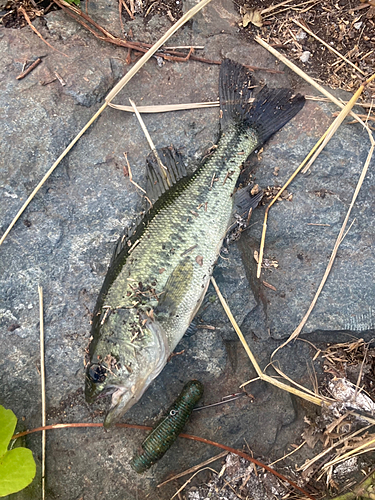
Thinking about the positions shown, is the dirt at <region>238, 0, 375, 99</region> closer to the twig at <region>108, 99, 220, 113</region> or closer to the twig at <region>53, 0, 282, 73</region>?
the twig at <region>53, 0, 282, 73</region>

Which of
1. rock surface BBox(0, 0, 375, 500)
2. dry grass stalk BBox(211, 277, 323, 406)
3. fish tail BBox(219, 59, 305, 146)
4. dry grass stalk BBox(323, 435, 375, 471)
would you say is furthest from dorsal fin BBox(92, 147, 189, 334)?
dry grass stalk BBox(323, 435, 375, 471)

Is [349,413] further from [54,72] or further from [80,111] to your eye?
[54,72]

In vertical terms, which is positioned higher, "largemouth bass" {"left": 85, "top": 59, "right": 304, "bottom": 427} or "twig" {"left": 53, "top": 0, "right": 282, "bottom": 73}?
"twig" {"left": 53, "top": 0, "right": 282, "bottom": 73}

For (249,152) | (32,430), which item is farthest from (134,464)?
(249,152)

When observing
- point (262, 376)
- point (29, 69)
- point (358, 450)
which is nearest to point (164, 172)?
point (29, 69)

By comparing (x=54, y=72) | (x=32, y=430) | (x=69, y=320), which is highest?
(x=54, y=72)

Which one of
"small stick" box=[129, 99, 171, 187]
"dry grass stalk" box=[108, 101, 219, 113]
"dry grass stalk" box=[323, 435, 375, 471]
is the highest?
"dry grass stalk" box=[108, 101, 219, 113]
